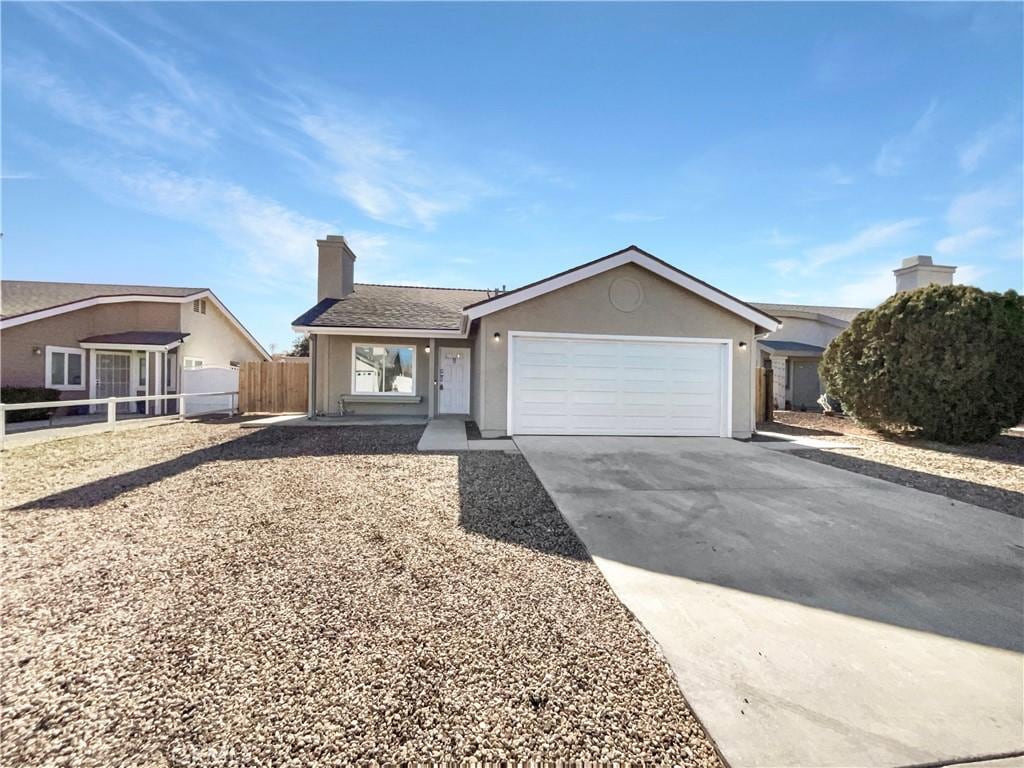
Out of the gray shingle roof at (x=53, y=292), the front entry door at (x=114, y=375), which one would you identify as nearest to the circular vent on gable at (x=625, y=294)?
the gray shingle roof at (x=53, y=292)

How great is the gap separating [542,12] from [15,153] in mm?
10542

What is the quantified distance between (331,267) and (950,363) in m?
17.8

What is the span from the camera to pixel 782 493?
5633 mm

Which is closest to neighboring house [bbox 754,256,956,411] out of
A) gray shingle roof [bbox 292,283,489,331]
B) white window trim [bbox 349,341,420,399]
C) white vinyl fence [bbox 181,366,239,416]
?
gray shingle roof [bbox 292,283,489,331]

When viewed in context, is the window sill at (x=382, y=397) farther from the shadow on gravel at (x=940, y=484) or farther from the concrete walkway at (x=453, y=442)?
the shadow on gravel at (x=940, y=484)

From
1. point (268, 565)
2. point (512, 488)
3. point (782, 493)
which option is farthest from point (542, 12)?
point (268, 565)

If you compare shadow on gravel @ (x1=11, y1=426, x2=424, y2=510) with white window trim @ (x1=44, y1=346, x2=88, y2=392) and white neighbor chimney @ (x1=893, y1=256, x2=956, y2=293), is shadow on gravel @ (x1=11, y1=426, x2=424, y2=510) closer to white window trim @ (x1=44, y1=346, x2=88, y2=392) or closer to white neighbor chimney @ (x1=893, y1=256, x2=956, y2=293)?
white window trim @ (x1=44, y1=346, x2=88, y2=392)

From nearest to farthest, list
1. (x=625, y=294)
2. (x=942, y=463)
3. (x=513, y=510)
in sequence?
(x=513, y=510) < (x=942, y=463) < (x=625, y=294)

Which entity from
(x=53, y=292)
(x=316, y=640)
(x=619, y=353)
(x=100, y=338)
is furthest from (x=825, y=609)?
(x=53, y=292)

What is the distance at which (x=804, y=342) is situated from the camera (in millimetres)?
20500

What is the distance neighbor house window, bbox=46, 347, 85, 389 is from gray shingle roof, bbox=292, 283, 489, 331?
8848 mm

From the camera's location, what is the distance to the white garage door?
380 inches

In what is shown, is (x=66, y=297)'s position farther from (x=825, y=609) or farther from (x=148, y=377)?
(x=825, y=609)

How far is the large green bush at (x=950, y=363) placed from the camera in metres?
9.25
